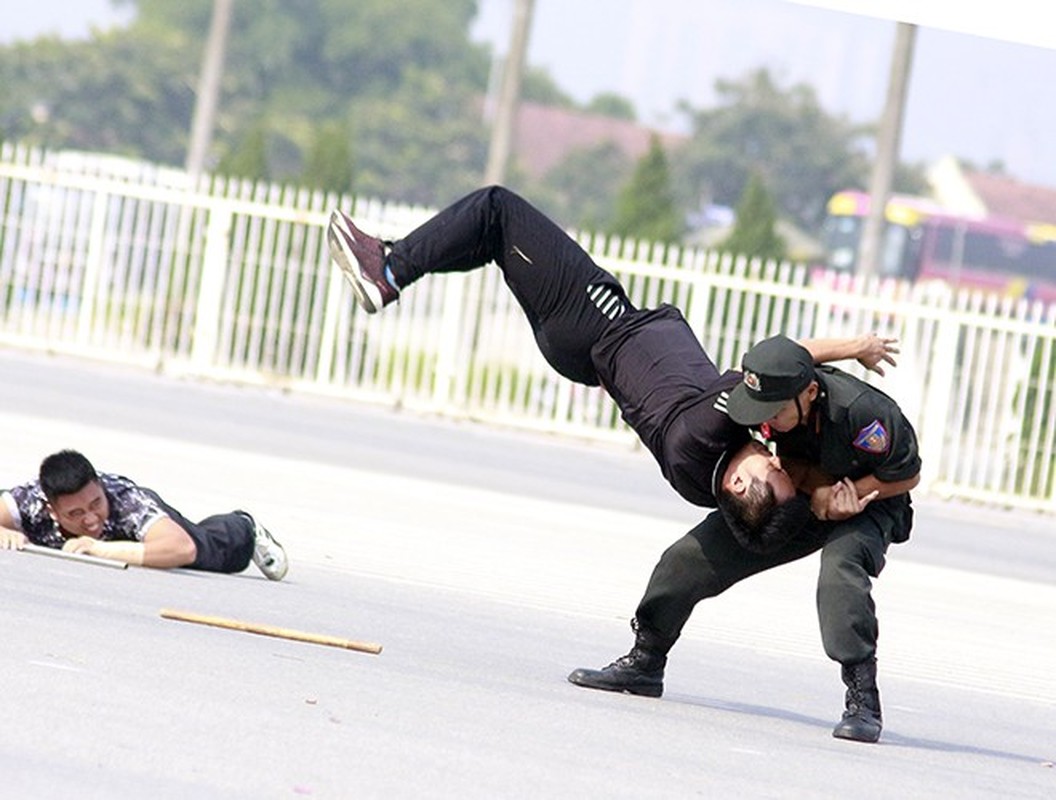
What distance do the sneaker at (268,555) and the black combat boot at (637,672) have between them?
2.26m

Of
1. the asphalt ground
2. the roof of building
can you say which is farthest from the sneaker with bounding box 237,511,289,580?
the roof of building

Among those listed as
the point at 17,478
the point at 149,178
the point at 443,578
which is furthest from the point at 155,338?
the point at 443,578

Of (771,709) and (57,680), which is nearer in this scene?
(57,680)

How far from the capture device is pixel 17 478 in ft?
44.8

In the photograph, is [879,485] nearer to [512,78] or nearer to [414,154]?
[512,78]

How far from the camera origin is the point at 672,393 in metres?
8.84

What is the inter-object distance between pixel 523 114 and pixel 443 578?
361 feet

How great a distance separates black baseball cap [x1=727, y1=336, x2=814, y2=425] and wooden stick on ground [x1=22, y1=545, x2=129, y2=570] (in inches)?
129

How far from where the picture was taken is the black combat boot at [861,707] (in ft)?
28.4

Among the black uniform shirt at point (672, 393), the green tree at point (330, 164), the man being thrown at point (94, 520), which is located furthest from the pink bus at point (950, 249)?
the black uniform shirt at point (672, 393)

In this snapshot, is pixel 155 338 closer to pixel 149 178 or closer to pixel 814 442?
pixel 149 178

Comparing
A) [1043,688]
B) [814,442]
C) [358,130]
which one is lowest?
[1043,688]

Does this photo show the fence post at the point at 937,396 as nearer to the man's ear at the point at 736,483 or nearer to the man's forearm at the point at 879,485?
the man's forearm at the point at 879,485

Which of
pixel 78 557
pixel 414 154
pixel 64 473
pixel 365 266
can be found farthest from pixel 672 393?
pixel 414 154
